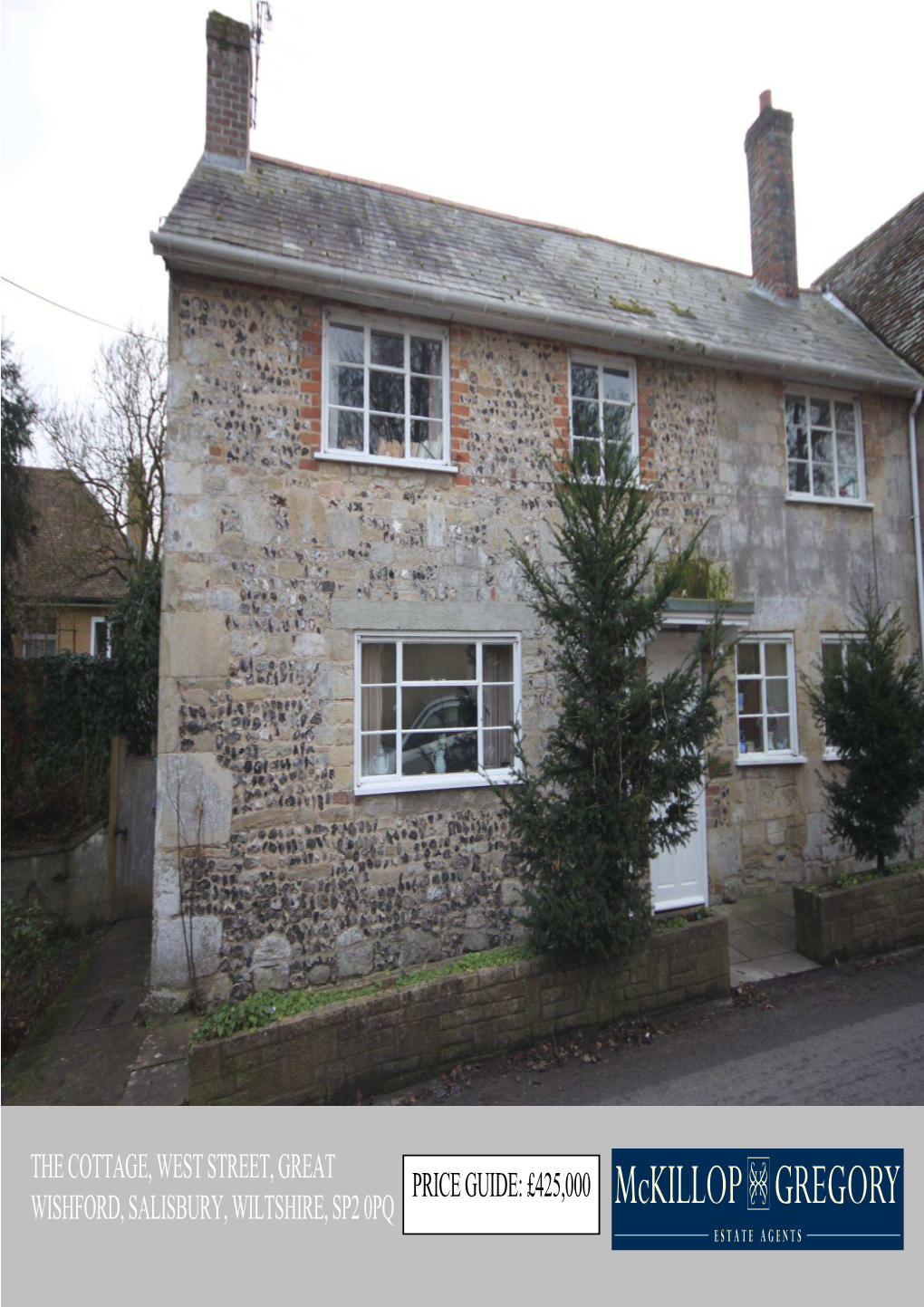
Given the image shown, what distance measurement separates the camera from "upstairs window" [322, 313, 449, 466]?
6816mm

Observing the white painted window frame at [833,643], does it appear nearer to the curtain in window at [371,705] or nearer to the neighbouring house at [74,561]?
the curtain in window at [371,705]

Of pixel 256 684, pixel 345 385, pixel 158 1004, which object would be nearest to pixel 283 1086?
pixel 158 1004

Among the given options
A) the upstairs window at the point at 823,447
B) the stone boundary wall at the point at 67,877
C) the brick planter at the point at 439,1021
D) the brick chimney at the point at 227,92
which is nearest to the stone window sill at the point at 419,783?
the brick planter at the point at 439,1021

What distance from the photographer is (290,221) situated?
7184mm

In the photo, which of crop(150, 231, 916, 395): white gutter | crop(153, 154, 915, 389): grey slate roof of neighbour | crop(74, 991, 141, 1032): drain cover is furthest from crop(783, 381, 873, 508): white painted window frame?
crop(74, 991, 141, 1032): drain cover

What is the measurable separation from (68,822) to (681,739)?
6773mm

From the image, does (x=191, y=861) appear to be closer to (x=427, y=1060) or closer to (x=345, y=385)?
(x=427, y=1060)

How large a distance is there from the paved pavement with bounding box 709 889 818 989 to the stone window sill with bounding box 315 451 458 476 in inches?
188

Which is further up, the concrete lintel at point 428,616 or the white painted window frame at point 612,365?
the white painted window frame at point 612,365

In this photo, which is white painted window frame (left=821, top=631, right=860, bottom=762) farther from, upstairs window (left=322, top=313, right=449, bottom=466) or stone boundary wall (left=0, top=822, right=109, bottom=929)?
stone boundary wall (left=0, top=822, right=109, bottom=929)

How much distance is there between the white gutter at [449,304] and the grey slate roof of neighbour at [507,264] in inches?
1.1

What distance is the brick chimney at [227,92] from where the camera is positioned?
736 centimetres

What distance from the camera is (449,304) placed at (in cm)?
696

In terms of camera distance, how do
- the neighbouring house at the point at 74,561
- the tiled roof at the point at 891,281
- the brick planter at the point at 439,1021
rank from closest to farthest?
the brick planter at the point at 439,1021 → the tiled roof at the point at 891,281 → the neighbouring house at the point at 74,561
